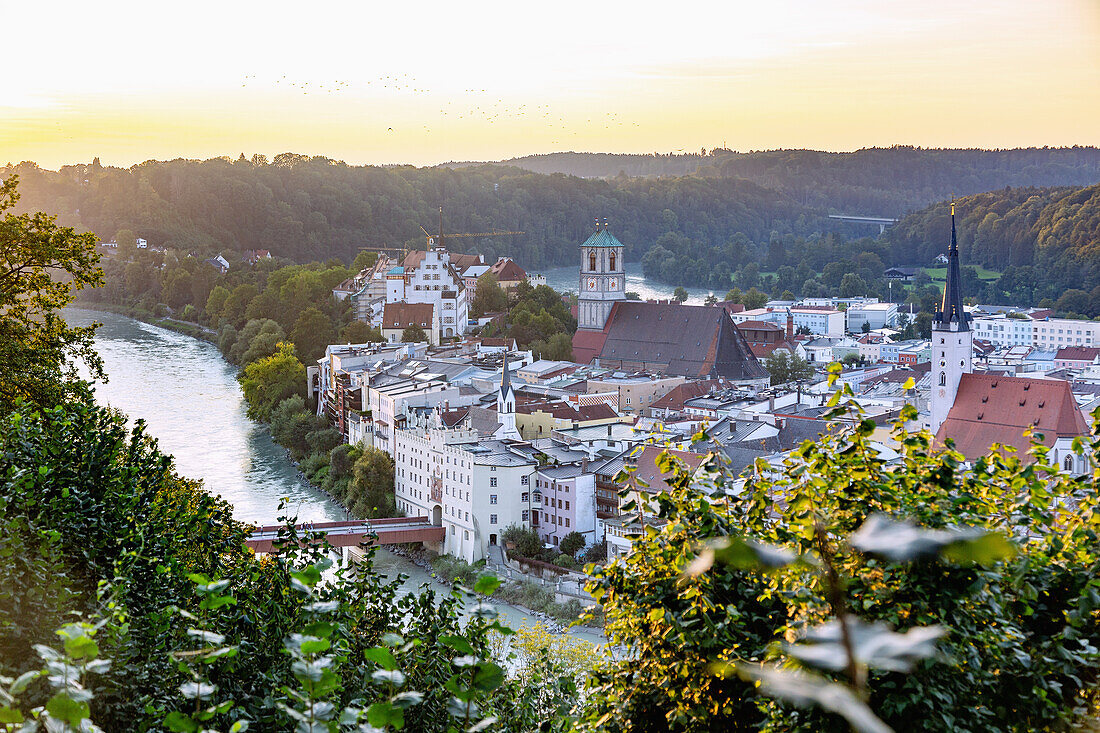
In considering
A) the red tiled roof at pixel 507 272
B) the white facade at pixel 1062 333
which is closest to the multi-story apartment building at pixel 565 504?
the red tiled roof at pixel 507 272

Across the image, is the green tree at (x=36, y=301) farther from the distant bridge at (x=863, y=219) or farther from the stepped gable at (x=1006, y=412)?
the distant bridge at (x=863, y=219)

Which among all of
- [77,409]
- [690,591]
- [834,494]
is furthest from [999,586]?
[77,409]

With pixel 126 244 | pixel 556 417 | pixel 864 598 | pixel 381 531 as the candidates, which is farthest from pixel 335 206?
pixel 864 598

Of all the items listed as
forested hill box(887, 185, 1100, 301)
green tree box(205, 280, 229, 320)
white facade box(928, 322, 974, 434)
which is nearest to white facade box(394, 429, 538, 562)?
white facade box(928, 322, 974, 434)

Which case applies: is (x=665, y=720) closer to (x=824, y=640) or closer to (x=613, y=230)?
(x=824, y=640)

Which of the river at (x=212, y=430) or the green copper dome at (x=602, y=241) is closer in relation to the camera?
the river at (x=212, y=430)

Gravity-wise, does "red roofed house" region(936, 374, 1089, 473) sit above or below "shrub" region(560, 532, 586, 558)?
above

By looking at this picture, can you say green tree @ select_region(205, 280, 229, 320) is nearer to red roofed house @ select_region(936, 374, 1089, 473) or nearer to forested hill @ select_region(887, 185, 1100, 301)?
A: red roofed house @ select_region(936, 374, 1089, 473)
